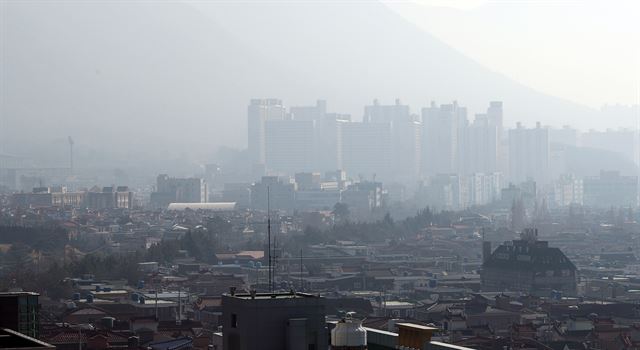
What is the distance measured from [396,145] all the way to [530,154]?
40.9 feet

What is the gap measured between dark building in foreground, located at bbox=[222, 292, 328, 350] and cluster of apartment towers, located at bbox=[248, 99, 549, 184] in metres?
152

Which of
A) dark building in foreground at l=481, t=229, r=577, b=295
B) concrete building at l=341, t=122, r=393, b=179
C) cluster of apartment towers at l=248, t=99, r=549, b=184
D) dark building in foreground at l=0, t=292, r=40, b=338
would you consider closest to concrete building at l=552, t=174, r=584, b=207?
cluster of apartment towers at l=248, t=99, r=549, b=184

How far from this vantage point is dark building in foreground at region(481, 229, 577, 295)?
54.0 meters

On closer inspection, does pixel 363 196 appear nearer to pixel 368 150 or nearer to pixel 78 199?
pixel 78 199

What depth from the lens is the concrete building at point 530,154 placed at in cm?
16888

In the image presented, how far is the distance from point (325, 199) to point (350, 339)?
373 ft

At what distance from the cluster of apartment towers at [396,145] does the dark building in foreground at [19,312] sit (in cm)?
14975

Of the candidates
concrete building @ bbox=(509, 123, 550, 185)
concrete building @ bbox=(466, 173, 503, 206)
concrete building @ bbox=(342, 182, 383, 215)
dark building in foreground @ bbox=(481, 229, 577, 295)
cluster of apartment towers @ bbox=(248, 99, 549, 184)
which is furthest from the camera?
cluster of apartment towers @ bbox=(248, 99, 549, 184)

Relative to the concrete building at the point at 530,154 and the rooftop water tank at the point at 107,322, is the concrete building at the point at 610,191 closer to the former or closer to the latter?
the concrete building at the point at 530,154

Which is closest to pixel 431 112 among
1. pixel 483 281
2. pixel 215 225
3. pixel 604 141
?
pixel 604 141

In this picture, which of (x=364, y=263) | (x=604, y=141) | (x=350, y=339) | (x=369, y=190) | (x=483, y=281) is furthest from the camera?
(x=604, y=141)

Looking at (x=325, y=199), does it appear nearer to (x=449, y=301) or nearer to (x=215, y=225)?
(x=215, y=225)

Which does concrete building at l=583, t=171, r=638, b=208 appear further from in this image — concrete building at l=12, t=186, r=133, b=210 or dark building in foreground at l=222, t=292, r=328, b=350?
dark building in foreground at l=222, t=292, r=328, b=350

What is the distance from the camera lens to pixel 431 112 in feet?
586
